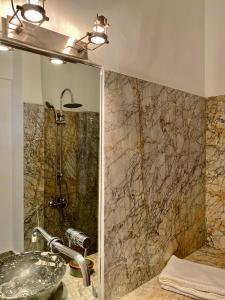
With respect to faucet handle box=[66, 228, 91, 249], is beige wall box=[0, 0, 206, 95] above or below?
above

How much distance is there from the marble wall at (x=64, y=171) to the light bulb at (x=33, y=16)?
0.32 metres

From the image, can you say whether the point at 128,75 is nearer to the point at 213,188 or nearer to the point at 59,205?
the point at 59,205

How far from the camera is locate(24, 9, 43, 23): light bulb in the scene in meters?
0.87

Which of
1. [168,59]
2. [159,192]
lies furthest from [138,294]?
[168,59]

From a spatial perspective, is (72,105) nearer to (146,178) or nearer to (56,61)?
(56,61)

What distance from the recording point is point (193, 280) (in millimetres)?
1396

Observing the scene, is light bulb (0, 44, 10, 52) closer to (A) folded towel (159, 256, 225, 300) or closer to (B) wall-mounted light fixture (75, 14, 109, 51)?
(B) wall-mounted light fixture (75, 14, 109, 51)

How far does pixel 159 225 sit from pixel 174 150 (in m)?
0.47

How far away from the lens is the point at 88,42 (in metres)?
1.13

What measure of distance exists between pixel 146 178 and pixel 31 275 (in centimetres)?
73

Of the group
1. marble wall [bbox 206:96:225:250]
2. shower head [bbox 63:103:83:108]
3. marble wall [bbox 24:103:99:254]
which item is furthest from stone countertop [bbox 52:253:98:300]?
marble wall [bbox 206:96:225:250]

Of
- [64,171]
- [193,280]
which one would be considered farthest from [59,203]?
[193,280]

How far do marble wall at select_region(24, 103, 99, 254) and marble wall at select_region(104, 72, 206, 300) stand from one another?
74 millimetres

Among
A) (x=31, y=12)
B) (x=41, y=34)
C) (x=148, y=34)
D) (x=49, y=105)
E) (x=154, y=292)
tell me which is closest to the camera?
(x=31, y=12)
